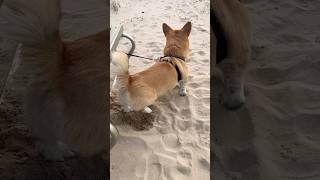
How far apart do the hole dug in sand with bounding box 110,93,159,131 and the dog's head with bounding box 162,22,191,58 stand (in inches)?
23.5

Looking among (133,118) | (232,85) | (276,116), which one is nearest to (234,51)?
(232,85)

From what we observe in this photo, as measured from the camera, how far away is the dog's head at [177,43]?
4179 millimetres

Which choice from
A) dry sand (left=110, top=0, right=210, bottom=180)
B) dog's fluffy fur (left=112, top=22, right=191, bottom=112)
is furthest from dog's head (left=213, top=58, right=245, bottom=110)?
dog's fluffy fur (left=112, top=22, right=191, bottom=112)

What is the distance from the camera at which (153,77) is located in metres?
3.81

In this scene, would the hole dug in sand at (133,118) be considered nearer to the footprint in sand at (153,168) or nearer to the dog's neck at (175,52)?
the footprint in sand at (153,168)

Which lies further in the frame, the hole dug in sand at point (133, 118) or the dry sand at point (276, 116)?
the hole dug in sand at point (133, 118)

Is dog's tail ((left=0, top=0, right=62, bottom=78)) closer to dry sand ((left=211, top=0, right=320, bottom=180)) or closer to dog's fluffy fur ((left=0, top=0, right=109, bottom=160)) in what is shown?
dog's fluffy fur ((left=0, top=0, right=109, bottom=160))

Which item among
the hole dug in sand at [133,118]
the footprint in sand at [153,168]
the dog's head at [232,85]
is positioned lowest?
the footprint in sand at [153,168]

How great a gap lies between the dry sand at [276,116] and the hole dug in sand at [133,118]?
50 cm

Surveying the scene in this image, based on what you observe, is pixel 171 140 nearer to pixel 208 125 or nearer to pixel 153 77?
pixel 208 125

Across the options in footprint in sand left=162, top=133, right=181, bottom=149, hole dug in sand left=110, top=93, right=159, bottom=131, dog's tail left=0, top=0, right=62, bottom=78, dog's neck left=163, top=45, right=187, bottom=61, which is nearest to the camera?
dog's tail left=0, top=0, right=62, bottom=78

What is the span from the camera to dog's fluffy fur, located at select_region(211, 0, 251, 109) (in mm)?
3547

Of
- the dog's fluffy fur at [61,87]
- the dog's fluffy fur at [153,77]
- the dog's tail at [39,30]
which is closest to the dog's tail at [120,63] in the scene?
the dog's fluffy fur at [153,77]

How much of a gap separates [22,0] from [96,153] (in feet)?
3.72
